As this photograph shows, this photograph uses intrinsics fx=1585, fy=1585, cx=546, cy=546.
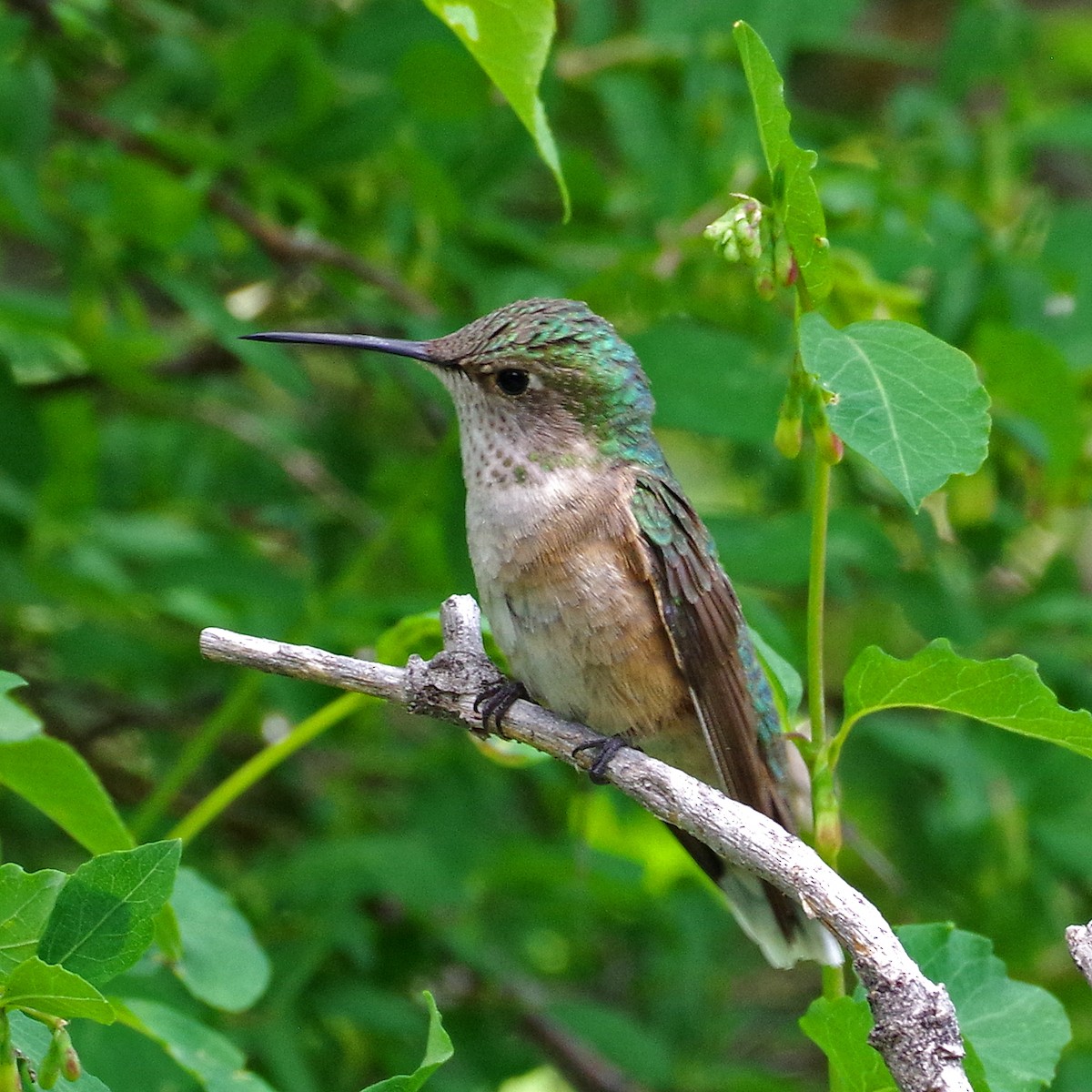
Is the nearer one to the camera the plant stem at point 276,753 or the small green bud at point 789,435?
the small green bud at point 789,435

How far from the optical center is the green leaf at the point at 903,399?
6.40ft

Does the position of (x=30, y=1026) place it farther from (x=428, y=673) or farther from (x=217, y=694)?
(x=217, y=694)

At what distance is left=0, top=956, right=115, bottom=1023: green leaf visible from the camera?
174 centimetres

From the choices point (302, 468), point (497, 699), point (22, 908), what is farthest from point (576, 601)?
point (302, 468)

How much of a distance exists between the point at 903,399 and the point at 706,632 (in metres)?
1.23

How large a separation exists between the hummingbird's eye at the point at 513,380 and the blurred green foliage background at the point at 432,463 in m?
0.39

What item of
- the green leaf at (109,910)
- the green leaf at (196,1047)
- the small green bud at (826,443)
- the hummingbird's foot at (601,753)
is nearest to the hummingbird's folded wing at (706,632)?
the hummingbird's foot at (601,753)

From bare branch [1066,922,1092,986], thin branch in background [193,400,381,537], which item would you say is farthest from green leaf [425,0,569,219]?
thin branch in background [193,400,381,537]

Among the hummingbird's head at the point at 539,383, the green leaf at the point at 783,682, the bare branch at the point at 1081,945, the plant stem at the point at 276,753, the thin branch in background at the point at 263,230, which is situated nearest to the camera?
the bare branch at the point at 1081,945

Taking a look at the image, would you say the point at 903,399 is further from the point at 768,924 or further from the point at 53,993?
the point at 768,924

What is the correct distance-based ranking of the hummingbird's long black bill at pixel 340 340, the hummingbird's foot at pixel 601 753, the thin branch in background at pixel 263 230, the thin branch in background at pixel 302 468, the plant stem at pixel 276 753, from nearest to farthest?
the plant stem at pixel 276 753, the hummingbird's foot at pixel 601 753, the hummingbird's long black bill at pixel 340 340, the thin branch in background at pixel 263 230, the thin branch in background at pixel 302 468

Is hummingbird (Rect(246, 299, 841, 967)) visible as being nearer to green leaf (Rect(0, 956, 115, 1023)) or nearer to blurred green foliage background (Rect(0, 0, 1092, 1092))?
blurred green foliage background (Rect(0, 0, 1092, 1092))

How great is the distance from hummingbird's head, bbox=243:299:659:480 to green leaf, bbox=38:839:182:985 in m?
1.56

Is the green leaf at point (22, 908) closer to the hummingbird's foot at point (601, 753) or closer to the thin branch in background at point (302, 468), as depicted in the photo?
the hummingbird's foot at point (601, 753)
